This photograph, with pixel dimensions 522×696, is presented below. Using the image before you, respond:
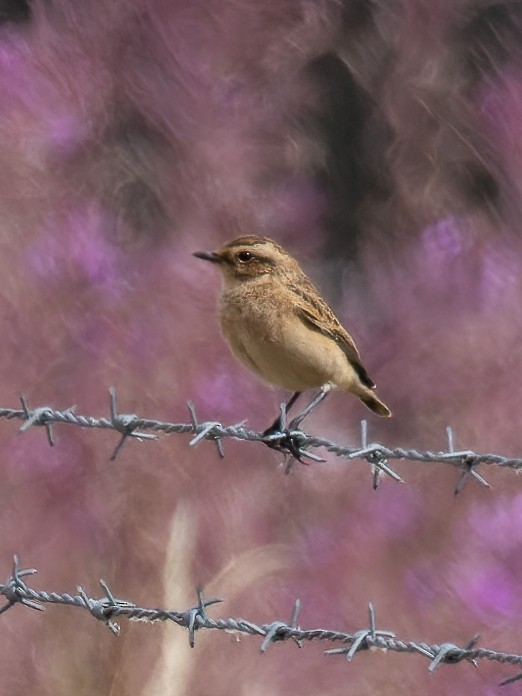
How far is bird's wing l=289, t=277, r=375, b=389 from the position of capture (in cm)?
353

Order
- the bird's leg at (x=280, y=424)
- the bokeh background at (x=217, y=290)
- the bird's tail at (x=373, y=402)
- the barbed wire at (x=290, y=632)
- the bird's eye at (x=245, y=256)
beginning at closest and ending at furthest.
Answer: the barbed wire at (x=290, y=632) < the bird's leg at (x=280, y=424) < the bird's eye at (x=245, y=256) < the bird's tail at (x=373, y=402) < the bokeh background at (x=217, y=290)

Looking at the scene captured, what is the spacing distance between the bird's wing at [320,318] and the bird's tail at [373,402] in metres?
0.03

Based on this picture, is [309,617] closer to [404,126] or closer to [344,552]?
[344,552]

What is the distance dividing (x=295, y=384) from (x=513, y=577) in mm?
1971

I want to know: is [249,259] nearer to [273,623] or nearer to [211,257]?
[211,257]

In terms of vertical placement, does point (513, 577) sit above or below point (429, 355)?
below

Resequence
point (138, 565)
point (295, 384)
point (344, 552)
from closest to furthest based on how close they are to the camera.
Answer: point (295, 384), point (138, 565), point (344, 552)

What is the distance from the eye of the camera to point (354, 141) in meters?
7.04

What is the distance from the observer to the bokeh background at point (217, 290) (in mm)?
5082

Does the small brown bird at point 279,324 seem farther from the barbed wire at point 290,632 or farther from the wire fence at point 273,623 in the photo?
the barbed wire at point 290,632

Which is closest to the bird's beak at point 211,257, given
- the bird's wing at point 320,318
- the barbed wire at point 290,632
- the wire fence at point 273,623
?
the bird's wing at point 320,318

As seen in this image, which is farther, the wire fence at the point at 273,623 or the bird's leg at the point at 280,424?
the bird's leg at the point at 280,424

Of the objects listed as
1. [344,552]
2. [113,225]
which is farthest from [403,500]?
[113,225]

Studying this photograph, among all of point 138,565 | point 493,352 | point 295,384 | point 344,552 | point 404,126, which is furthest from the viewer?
point 404,126
